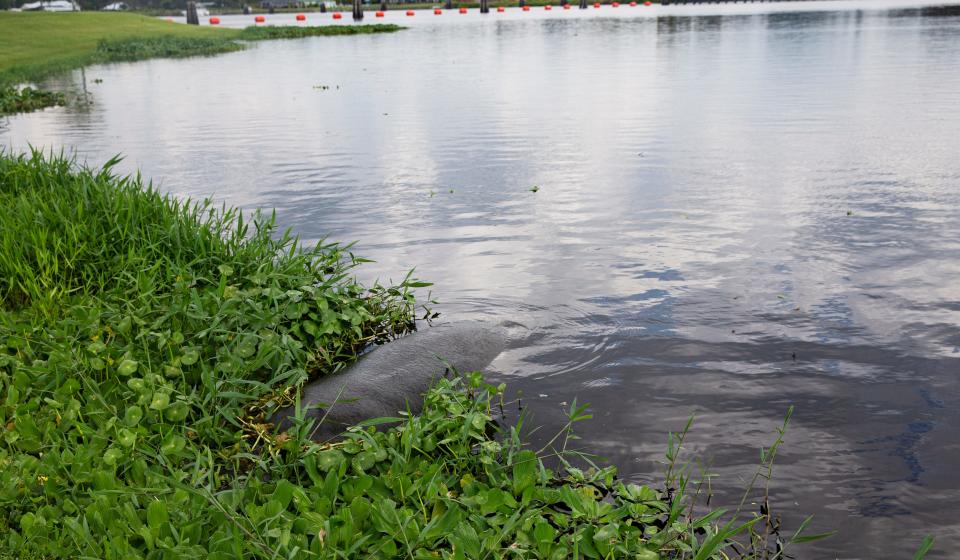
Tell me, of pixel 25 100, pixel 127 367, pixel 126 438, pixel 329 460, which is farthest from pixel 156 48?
pixel 329 460

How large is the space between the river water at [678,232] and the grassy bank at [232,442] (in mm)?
685

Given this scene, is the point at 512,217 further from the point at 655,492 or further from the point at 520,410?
the point at 655,492

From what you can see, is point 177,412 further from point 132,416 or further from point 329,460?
point 329,460

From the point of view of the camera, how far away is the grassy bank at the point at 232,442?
4.07 m

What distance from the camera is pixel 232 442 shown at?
5.36 meters

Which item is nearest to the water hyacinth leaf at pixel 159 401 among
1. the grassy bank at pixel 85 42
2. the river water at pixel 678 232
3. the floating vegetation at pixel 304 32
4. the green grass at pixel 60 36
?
the river water at pixel 678 232

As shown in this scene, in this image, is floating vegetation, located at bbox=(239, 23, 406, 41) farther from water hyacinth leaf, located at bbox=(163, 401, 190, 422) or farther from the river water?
water hyacinth leaf, located at bbox=(163, 401, 190, 422)

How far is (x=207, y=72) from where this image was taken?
1430 inches

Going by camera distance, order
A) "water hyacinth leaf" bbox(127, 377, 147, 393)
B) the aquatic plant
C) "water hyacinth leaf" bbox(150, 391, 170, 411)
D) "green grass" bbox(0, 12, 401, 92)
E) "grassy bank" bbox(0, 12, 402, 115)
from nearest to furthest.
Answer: "water hyacinth leaf" bbox(150, 391, 170, 411)
"water hyacinth leaf" bbox(127, 377, 147, 393)
"grassy bank" bbox(0, 12, 402, 115)
"green grass" bbox(0, 12, 401, 92)
the aquatic plant

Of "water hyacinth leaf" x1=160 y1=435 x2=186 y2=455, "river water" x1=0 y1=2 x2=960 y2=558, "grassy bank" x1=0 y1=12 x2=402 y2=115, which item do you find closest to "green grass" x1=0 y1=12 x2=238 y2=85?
"grassy bank" x1=0 y1=12 x2=402 y2=115

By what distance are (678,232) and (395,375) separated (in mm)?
5178

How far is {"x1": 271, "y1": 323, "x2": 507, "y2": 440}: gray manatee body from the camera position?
5.62 meters

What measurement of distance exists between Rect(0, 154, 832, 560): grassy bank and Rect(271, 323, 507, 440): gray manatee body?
0.21 metres

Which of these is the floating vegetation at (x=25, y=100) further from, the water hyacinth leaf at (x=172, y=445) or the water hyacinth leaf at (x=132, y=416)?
the water hyacinth leaf at (x=172, y=445)
